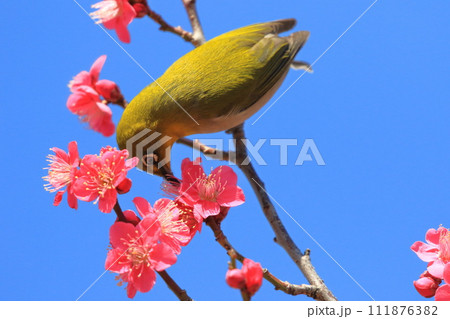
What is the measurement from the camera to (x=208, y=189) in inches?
77.1

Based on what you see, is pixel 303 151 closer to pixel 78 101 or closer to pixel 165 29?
pixel 165 29

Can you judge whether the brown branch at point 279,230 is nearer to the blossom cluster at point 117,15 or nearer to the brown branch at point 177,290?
the brown branch at point 177,290

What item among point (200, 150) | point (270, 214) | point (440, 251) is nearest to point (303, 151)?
point (270, 214)

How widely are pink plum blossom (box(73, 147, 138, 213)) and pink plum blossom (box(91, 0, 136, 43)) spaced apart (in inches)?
46.8

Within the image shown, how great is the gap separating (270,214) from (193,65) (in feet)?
3.61

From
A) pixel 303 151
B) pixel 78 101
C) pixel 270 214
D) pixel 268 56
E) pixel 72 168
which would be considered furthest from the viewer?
pixel 268 56

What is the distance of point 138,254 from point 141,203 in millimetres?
205

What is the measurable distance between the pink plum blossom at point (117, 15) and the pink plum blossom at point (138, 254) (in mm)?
1457

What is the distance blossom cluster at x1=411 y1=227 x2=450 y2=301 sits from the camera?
1.97m

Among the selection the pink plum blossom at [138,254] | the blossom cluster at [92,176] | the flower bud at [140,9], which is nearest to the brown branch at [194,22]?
the flower bud at [140,9]

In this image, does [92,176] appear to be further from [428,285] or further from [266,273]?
[428,285]

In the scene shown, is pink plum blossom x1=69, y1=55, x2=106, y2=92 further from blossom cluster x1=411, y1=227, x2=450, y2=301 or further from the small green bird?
blossom cluster x1=411, y1=227, x2=450, y2=301

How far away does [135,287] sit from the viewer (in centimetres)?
177

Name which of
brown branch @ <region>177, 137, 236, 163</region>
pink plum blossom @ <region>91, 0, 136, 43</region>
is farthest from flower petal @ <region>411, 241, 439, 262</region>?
pink plum blossom @ <region>91, 0, 136, 43</region>
